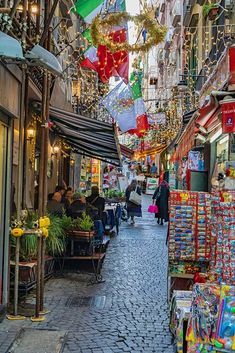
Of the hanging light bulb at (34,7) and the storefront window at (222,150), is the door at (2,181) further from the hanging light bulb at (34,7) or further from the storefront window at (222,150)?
the storefront window at (222,150)

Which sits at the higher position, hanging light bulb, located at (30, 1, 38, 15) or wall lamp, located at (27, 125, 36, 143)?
hanging light bulb, located at (30, 1, 38, 15)

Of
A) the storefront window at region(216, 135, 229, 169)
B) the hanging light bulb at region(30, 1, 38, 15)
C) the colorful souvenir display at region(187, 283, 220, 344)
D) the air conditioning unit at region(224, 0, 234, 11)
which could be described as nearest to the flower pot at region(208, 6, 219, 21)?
the air conditioning unit at region(224, 0, 234, 11)

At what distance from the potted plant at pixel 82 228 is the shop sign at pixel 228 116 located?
477 centimetres

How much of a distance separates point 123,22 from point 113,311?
5.14m

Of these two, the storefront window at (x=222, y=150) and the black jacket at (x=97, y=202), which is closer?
the storefront window at (x=222, y=150)

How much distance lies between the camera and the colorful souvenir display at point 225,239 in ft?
19.9

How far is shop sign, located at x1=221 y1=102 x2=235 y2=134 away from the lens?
672cm

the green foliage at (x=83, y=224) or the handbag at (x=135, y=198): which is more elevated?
the handbag at (x=135, y=198)

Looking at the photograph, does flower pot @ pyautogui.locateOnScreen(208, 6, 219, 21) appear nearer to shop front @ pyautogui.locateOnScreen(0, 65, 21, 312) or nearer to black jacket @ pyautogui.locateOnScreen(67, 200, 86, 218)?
black jacket @ pyautogui.locateOnScreen(67, 200, 86, 218)

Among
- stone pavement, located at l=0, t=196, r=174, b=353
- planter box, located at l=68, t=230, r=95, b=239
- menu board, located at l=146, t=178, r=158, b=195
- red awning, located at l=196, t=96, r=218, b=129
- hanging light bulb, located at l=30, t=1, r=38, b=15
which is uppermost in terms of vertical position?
hanging light bulb, located at l=30, t=1, r=38, b=15

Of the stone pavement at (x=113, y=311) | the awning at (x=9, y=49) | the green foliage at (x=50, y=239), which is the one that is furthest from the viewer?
the green foliage at (x=50, y=239)

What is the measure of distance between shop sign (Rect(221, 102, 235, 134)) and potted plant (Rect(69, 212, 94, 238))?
188 inches

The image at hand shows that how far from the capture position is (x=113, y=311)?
313 inches

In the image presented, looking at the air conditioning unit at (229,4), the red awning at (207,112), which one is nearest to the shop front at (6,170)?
the red awning at (207,112)
